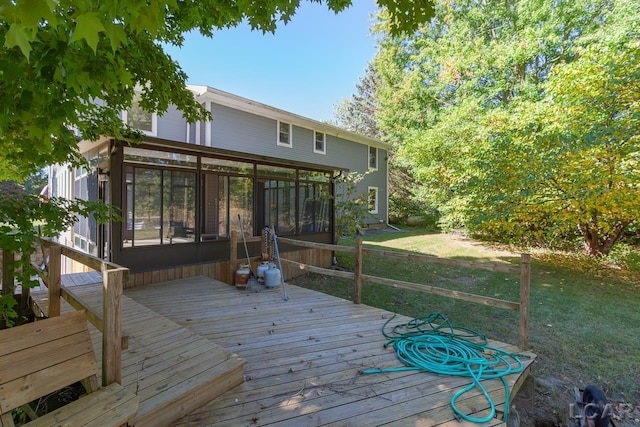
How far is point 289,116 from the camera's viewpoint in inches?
463

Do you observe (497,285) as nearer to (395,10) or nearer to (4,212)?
(395,10)

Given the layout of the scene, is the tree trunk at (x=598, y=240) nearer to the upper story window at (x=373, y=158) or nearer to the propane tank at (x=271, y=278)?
the propane tank at (x=271, y=278)

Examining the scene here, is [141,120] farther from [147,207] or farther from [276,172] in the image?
[147,207]

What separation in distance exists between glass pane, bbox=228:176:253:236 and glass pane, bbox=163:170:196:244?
896 millimetres

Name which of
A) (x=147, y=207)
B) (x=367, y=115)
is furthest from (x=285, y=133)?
(x=367, y=115)

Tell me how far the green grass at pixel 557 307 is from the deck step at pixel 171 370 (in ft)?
11.0

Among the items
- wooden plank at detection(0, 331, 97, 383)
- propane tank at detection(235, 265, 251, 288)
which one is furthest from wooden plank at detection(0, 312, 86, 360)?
propane tank at detection(235, 265, 251, 288)

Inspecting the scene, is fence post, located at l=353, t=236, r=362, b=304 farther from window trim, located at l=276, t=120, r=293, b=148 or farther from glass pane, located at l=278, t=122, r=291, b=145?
glass pane, located at l=278, t=122, r=291, b=145

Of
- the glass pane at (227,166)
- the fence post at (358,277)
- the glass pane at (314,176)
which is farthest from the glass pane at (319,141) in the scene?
the fence post at (358,277)

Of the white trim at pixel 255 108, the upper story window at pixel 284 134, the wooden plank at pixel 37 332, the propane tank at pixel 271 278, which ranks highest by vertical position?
the white trim at pixel 255 108

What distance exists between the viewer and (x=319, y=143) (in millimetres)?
13891

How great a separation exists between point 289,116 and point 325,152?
2.95 meters

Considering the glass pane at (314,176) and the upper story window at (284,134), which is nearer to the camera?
the glass pane at (314,176)

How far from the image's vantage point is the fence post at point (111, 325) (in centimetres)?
175
